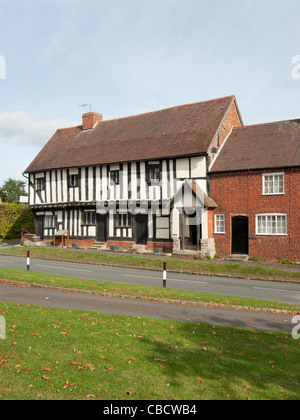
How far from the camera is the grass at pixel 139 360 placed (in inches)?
199

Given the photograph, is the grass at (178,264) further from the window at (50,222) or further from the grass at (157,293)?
the grass at (157,293)

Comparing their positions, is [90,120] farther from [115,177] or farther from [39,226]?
[39,226]

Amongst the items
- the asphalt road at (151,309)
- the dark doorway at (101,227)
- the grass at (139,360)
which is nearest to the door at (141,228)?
the dark doorway at (101,227)

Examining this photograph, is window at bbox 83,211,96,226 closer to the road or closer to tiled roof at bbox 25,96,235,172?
tiled roof at bbox 25,96,235,172

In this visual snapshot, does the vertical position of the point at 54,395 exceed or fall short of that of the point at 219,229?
it falls short

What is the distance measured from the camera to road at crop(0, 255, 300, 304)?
13.9m

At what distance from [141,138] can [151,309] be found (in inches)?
813

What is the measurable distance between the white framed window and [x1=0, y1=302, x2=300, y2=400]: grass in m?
16.0

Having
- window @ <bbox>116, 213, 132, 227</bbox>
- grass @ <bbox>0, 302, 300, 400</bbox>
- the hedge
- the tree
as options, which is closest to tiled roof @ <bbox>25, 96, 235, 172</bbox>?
window @ <bbox>116, 213, 132, 227</bbox>

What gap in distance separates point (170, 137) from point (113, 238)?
29.0 ft

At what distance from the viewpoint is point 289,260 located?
72.5ft

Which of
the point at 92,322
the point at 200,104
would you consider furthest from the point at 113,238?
the point at 92,322
